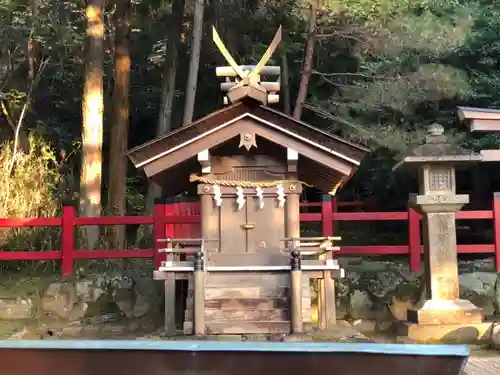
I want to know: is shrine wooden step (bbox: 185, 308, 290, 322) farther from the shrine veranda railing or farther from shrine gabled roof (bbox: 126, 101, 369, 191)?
the shrine veranda railing

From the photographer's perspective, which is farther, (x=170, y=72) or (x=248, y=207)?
(x=170, y=72)

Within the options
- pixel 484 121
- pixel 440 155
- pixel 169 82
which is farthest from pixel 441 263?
pixel 169 82

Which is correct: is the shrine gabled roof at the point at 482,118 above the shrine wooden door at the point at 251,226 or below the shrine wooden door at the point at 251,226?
above

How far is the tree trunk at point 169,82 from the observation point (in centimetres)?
1705

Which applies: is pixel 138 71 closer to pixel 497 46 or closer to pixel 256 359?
pixel 497 46

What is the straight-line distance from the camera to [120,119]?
49.9 ft

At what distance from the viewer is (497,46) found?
48.5ft

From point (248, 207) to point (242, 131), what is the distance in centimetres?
122

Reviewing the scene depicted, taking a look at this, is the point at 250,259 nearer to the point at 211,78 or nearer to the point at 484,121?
the point at 484,121

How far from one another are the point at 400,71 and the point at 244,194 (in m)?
7.40

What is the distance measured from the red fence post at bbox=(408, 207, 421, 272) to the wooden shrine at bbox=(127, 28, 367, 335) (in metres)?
2.25

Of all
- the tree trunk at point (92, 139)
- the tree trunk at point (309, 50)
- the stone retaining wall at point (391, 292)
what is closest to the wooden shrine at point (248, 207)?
the stone retaining wall at point (391, 292)

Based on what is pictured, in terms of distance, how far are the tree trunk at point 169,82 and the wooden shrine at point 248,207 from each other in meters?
8.19

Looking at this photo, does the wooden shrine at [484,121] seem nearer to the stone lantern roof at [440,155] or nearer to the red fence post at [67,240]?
the stone lantern roof at [440,155]
